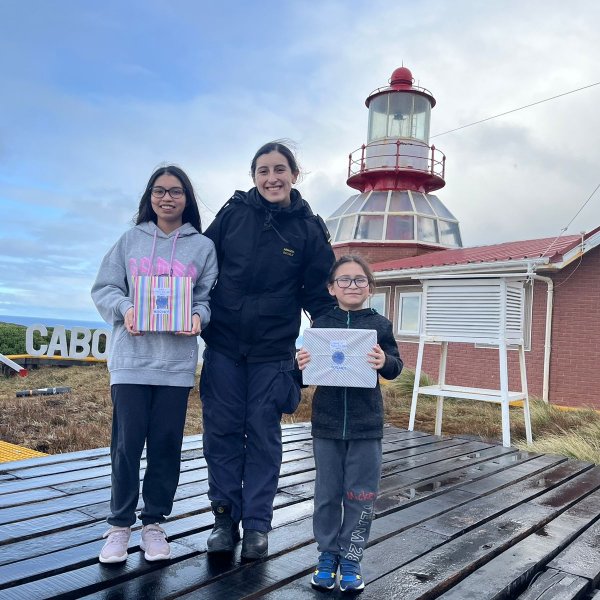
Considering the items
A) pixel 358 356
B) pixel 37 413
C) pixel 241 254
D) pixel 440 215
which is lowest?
pixel 37 413

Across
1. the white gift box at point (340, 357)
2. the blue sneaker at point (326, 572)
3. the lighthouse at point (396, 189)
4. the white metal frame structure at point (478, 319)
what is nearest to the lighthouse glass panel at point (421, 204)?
the lighthouse at point (396, 189)

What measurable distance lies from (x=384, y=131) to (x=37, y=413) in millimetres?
15152

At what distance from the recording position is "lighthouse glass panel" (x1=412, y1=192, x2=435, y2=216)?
18.0 metres

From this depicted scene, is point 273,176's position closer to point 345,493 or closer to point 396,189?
point 345,493

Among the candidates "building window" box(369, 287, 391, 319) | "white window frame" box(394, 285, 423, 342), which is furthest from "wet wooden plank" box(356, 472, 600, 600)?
"building window" box(369, 287, 391, 319)

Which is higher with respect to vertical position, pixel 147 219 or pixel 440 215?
pixel 440 215

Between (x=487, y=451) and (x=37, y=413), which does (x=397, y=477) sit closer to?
(x=487, y=451)

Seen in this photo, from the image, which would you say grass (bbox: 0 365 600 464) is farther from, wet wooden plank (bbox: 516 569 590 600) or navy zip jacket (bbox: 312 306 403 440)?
navy zip jacket (bbox: 312 306 403 440)

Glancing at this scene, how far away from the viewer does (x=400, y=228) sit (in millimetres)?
17359

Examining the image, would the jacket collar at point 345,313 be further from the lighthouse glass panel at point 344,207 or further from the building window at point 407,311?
the lighthouse glass panel at point 344,207

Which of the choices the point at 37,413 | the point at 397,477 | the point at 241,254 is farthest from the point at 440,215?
the point at 241,254

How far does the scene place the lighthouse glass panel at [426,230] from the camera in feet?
57.0

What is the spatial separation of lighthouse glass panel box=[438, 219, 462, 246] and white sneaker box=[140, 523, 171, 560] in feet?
52.2

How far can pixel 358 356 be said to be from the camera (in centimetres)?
255
